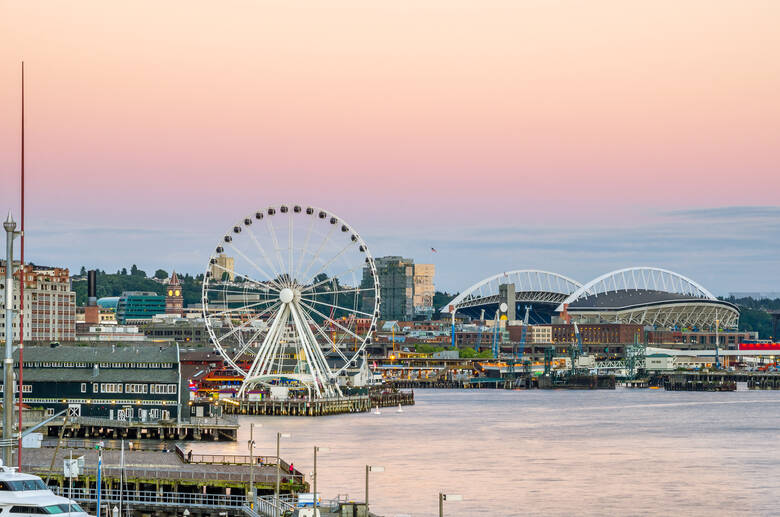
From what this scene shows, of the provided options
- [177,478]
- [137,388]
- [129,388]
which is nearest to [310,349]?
[137,388]

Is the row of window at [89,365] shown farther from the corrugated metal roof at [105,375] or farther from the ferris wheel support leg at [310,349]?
the ferris wheel support leg at [310,349]

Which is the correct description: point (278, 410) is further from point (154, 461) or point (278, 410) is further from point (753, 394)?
point (753, 394)

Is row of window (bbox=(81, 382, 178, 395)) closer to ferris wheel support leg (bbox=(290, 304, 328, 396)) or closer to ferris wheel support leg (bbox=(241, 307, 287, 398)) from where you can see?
ferris wheel support leg (bbox=(290, 304, 328, 396))

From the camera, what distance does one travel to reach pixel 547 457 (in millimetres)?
85688

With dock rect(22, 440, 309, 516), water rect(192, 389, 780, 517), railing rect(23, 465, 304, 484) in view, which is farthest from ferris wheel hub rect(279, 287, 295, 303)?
railing rect(23, 465, 304, 484)

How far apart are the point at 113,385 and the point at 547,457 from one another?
32404 mm

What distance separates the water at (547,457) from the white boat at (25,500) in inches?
883

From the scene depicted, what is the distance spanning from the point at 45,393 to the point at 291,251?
24.6 m

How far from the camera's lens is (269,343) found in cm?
12888

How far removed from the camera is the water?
6438 cm

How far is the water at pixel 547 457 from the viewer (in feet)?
211

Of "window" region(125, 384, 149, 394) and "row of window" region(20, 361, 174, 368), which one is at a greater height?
"row of window" region(20, 361, 174, 368)

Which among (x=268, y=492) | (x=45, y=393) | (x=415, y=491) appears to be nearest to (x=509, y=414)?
(x=45, y=393)

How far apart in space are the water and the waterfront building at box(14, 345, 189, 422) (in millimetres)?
6277
